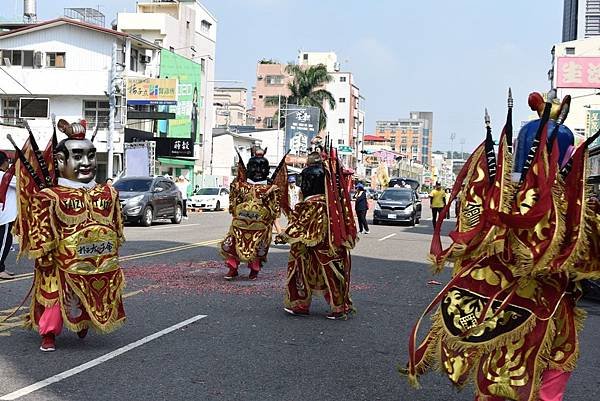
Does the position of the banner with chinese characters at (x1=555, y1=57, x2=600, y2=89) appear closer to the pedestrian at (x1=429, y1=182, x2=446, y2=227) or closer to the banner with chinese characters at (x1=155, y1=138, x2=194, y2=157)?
the pedestrian at (x1=429, y1=182, x2=446, y2=227)

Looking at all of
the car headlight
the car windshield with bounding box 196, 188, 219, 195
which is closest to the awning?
the car windshield with bounding box 196, 188, 219, 195

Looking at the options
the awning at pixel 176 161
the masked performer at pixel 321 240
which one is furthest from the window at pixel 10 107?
the masked performer at pixel 321 240

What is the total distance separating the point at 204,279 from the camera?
11688mm

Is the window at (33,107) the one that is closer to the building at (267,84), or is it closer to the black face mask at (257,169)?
the black face mask at (257,169)

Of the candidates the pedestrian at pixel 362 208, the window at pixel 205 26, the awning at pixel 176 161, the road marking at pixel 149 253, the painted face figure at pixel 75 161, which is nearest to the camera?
the painted face figure at pixel 75 161

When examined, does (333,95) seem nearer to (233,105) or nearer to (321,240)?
(233,105)

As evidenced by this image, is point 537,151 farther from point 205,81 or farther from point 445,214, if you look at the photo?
point 205,81

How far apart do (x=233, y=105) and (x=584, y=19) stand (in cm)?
5872

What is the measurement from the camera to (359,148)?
116 m

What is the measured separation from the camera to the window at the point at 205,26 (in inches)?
2412

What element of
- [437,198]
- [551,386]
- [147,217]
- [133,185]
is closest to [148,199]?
[147,217]

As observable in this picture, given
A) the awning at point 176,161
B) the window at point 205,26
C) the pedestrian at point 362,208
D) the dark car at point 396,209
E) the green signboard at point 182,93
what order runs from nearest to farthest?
the pedestrian at point 362,208, the dark car at point 396,209, the awning at point 176,161, the green signboard at point 182,93, the window at point 205,26

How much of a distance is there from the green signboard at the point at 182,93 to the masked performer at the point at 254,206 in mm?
37472

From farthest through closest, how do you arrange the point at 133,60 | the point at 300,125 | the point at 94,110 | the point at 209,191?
the point at 300,125, the point at 133,60, the point at 94,110, the point at 209,191
